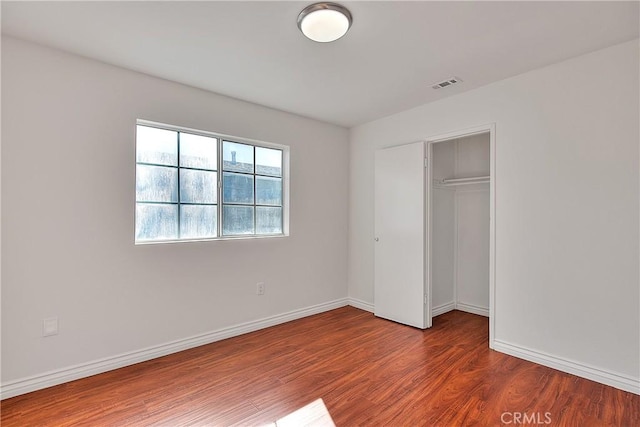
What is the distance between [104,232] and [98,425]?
136cm

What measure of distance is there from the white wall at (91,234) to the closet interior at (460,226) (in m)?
2.19

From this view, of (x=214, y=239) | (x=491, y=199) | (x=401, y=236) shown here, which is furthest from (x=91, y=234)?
(x=491, y=199)

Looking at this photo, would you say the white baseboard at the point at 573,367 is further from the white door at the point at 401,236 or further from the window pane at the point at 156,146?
the window pane at the point at 156,146

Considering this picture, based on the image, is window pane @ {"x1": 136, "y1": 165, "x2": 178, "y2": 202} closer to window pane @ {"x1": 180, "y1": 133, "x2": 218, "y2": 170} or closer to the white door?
window pane @ {"x1": 180, "y1": 133, "x2": 218, "y2": 170}

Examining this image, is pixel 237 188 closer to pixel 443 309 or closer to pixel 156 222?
pixel 156 222

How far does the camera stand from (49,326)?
7.63 feet

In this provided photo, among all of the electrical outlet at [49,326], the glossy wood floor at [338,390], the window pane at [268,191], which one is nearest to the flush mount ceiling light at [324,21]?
the window pane at [268,191]

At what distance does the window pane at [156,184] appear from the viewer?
2814 mm

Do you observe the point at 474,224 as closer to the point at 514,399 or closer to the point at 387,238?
the point at 387,238

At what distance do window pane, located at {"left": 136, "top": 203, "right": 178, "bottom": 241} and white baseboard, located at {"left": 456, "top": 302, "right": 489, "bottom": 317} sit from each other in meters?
3.55

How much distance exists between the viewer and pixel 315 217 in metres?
4.04

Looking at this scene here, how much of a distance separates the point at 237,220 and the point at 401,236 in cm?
187

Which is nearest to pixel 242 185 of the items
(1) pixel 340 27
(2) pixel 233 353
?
(2) pixel 233 353
